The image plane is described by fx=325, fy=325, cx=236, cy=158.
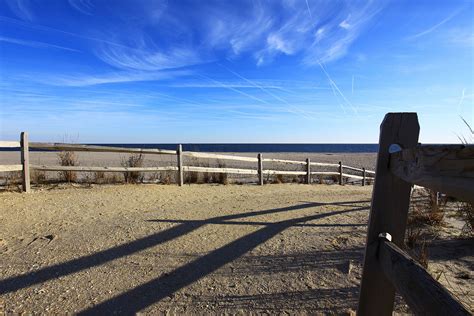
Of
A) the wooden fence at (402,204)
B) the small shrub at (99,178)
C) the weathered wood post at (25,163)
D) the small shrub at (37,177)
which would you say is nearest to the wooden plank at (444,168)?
the wooden fence at (402,204)

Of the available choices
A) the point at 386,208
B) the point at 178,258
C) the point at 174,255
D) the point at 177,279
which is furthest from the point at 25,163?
the point at 386,208

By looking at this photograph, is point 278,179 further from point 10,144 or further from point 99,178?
point 10,144

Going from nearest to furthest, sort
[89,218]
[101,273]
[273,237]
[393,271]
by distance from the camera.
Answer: [393,271]
[101,273]
[273,237]
[89,218]

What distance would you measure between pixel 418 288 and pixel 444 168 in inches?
21.0

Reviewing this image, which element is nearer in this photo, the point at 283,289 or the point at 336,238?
the point at 283,289

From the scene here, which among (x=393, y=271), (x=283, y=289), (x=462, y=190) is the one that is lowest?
(x=283, y=289)

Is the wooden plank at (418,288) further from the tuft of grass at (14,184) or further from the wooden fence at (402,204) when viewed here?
the tuft of grass at (14,184)

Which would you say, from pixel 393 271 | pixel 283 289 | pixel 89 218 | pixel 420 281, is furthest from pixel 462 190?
pixel 89 218

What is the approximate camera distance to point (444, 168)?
1.28 meters

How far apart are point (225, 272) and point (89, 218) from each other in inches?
115

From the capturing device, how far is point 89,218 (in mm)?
5324

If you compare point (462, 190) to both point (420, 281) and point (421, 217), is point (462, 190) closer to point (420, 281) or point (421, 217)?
point (420, 281)

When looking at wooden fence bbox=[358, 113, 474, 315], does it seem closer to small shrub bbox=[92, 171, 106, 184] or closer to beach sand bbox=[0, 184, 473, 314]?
beach sand bbox=[0, 184, 473, 314]

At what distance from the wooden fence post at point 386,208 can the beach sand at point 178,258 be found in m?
0.90
